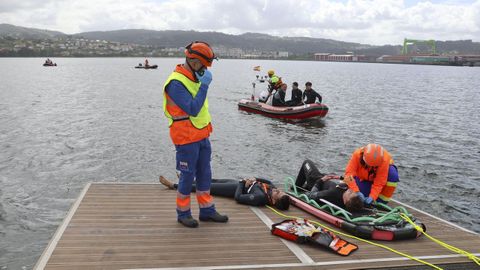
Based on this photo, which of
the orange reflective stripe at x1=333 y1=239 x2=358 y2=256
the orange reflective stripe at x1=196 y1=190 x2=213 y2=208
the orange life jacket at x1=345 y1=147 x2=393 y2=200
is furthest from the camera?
the orange life jacket at x1=345 y1=147 x2=393 y2=200

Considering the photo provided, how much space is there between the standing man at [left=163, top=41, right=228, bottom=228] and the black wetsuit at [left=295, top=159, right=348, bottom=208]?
202 cm

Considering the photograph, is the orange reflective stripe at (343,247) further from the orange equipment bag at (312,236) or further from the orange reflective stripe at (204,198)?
the orange reflective stripe at (204,198)

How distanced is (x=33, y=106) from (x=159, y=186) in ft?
70.1

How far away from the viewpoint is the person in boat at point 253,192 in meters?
6.52

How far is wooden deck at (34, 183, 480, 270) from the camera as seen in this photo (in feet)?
15.0

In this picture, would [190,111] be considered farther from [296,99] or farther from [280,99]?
[280,99]

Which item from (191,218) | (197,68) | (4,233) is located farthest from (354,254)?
(4,233)

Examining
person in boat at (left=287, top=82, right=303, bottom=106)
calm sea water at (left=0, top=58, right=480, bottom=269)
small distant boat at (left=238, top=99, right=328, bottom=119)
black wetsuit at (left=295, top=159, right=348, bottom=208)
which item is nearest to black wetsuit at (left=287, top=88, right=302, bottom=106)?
person in boat at (left=287, top=82, right=303, bottom=106)

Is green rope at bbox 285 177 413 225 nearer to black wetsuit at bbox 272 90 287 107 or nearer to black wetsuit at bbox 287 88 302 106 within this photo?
black wetsuit at bbox 287 88 302 106

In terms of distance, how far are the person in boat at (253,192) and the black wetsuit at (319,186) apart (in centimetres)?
54

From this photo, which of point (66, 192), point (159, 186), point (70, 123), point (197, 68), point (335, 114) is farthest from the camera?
point (335, 114)

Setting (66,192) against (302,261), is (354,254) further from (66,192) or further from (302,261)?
(66,192)

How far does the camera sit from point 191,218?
5660mm

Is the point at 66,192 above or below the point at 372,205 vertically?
below
